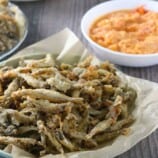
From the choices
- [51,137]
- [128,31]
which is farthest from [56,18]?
[51,137]

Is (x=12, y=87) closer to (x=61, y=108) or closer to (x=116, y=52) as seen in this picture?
(x=61, y=108)

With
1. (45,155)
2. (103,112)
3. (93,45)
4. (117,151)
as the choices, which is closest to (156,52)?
(93,45)

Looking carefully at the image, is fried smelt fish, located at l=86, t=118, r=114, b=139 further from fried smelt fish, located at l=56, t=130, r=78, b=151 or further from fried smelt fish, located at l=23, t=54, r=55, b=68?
fried smelt fish, located at l=23, t=54, r=55, b=68

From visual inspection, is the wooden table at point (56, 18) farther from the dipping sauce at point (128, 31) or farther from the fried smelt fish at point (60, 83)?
the fried smelt fish at point (60, 83)

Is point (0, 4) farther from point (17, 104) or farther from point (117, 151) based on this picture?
point (117, 151)

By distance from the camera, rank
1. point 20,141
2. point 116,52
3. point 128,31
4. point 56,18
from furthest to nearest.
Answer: point 56,18 → point 128,31 → point 116,52 → point 20,141
